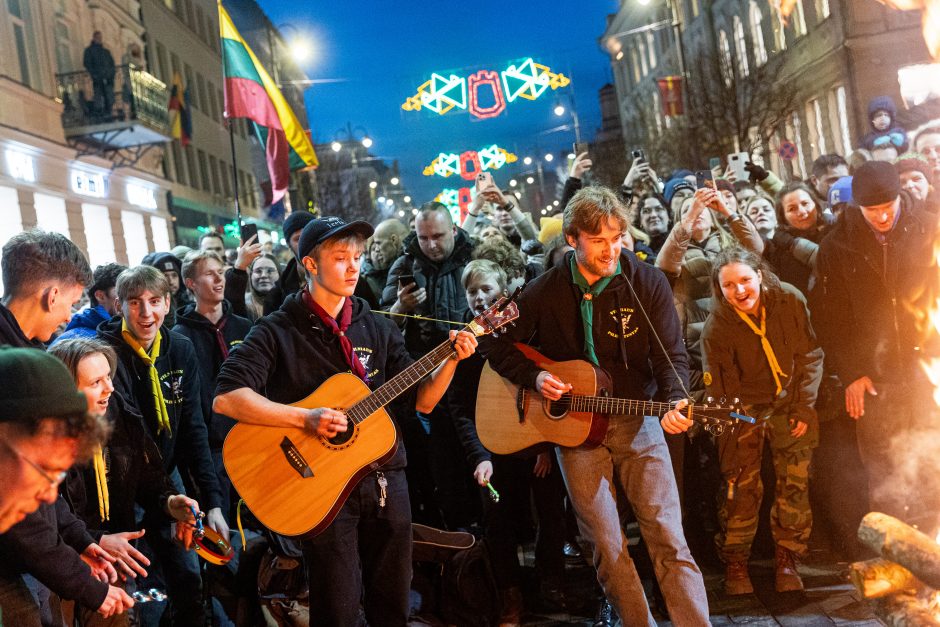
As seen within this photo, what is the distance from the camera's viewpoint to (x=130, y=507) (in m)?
4.75

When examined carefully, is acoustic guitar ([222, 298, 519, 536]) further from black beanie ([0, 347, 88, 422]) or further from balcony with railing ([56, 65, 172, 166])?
balcony with railing ([56, 65, 172, 166])

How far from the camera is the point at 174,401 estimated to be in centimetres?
559

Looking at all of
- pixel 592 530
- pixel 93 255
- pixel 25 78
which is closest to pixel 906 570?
pixel 592 530

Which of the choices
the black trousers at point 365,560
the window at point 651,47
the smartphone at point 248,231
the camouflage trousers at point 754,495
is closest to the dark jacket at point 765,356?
the camouflage trousers at point 754,495

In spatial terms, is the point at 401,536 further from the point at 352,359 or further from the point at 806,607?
the point at 806,607

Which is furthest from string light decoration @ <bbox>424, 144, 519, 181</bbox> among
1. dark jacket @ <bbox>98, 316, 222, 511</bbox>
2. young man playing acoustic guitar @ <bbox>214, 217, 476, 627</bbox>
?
young man playing acoustic guitar @ <bbox>214, 217, 476, 627</bbox>

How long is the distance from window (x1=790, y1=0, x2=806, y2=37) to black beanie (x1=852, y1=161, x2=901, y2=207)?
93.6ft

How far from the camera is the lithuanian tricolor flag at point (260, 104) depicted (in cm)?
1028

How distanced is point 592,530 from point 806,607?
1.65 metres

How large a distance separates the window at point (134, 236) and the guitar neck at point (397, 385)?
2192 centimetres

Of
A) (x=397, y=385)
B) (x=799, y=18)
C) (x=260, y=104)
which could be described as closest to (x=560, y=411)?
(x=397, y=385)

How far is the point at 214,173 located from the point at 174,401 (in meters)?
33.0

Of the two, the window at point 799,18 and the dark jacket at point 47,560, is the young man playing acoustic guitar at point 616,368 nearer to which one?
the dark jacket at point 47,560

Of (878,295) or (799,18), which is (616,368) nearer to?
(878,295)
